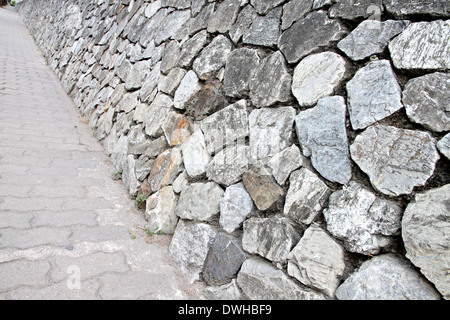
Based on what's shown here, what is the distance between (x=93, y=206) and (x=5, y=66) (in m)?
5.75

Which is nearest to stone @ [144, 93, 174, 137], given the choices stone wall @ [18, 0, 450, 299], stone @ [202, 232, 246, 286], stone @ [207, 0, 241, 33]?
stone wall @ [18, 0, 450, 299]

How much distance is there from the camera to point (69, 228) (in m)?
2.16

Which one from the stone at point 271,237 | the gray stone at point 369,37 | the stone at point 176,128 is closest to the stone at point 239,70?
the stone at point 176,128

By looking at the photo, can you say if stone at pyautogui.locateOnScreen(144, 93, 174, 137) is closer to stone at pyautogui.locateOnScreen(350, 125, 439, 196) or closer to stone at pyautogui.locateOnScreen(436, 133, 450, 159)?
stone at pyautogui.locateOnScreen(350, 125, 439, 196)

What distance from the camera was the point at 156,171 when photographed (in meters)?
2.51

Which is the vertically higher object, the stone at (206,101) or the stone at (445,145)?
the stone at (445,145)

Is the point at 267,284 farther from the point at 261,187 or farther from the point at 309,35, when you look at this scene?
the point at 309,35

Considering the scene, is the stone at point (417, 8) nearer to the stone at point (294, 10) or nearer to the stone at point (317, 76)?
the stone at point (317, 76)

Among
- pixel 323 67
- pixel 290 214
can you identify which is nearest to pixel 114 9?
pixel 323 67

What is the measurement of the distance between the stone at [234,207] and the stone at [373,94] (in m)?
0.71

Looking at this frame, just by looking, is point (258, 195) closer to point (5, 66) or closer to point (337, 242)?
point (337, 242)

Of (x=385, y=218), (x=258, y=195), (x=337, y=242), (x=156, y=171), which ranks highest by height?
(x=385, y=218)

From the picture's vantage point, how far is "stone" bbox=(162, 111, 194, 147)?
2389 millimetres

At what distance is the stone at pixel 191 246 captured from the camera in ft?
6.26
